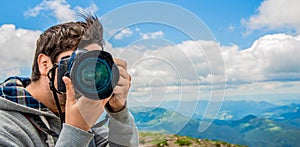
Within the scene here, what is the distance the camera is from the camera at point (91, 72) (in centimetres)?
70

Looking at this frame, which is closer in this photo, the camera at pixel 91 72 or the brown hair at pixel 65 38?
the camera at pixel 91 72

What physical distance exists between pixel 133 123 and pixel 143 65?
17 centimetres

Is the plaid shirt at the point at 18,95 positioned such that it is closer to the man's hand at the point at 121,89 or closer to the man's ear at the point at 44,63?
the man's ear at the point at 44,63

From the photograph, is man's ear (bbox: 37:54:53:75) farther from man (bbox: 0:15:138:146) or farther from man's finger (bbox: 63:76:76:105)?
man's finger (bbox: 63:76:76:105)

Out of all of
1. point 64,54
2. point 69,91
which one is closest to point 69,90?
point 69,91

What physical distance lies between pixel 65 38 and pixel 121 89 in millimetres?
176

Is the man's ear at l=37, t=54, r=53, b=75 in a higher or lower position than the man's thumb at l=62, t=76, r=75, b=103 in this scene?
higher

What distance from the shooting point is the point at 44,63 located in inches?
32.4

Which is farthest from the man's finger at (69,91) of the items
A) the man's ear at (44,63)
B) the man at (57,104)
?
the man's ear at (44,63)

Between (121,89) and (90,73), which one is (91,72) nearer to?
(90,73)

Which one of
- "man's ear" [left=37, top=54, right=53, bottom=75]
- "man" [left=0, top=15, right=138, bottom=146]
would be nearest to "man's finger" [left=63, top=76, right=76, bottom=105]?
"man" [left=0, top=15, right=138, bottom=146]

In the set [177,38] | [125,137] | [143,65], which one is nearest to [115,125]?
[125,137]

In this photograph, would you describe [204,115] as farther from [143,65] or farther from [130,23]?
[130,23]

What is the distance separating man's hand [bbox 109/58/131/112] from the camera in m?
0.81
